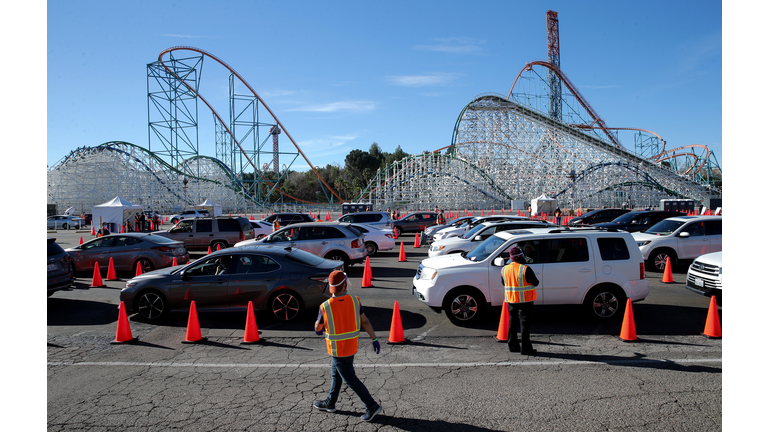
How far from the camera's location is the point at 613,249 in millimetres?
7559

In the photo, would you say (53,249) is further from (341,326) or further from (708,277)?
(708,277)

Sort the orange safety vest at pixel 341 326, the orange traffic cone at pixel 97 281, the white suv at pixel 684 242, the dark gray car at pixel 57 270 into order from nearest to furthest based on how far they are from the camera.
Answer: the orange safety vest at pixel 341 326 → the dark gray car at pixel 57 270 → the orange traffic cone at pixel 97 281 → the white suv at pixel 684 242

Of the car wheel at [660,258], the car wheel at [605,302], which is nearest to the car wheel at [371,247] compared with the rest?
the car wheel at [660,258]

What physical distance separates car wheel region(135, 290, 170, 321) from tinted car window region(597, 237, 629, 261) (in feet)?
25.3

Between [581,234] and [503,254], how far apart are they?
1453 mm

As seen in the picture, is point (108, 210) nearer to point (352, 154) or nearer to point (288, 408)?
point (288, 408)

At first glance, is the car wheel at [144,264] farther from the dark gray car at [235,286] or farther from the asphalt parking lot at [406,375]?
the dark gray car at [235,286]

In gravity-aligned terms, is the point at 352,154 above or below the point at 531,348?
above

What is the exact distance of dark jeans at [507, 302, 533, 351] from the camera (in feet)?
19.1

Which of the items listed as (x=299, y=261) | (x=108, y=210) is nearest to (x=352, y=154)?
(x=108, y=210)

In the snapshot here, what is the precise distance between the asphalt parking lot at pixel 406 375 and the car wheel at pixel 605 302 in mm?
300

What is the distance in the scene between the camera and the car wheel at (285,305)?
304 inches

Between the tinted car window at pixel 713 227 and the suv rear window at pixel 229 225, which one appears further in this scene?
the suv rear window at pixel 229 225

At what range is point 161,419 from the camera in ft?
14.3
